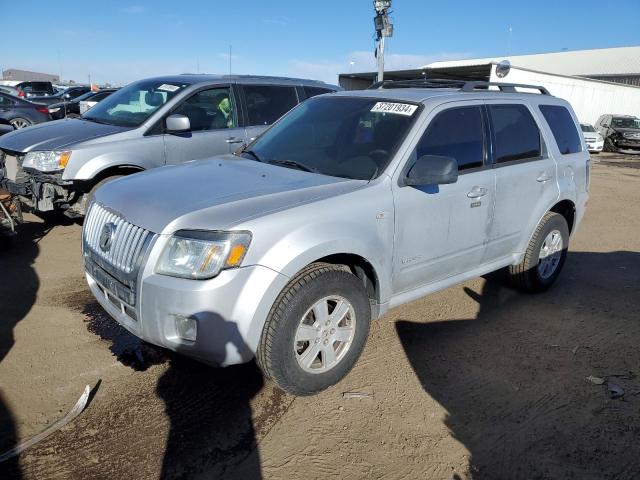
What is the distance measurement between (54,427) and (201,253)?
1261 mm

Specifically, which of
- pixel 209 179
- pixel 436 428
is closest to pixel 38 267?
pixel 209 179

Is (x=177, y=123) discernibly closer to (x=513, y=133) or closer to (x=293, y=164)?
(x=293, y=164)

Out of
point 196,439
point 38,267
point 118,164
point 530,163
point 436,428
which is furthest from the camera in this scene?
point 118,164

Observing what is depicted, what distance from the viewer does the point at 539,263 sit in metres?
4.74

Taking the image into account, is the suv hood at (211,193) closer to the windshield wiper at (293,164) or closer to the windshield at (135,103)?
the windshield wiper at (293,164)

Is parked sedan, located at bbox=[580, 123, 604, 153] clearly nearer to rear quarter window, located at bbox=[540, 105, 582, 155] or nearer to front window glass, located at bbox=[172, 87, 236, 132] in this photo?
rear quarter window, located at bbox=[540, 105, 582, 155]

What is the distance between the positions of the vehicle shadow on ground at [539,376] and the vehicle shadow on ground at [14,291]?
7.81 feet

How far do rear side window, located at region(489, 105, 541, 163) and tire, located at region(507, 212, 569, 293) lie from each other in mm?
683

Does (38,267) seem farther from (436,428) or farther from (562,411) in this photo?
(562,411)

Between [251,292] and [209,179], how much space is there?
1.01 metres

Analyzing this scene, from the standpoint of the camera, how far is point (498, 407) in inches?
121

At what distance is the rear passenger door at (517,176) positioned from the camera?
4.03 metres

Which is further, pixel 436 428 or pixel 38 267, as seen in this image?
pixel 38 267

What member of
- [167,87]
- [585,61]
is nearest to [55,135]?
[167,87]
